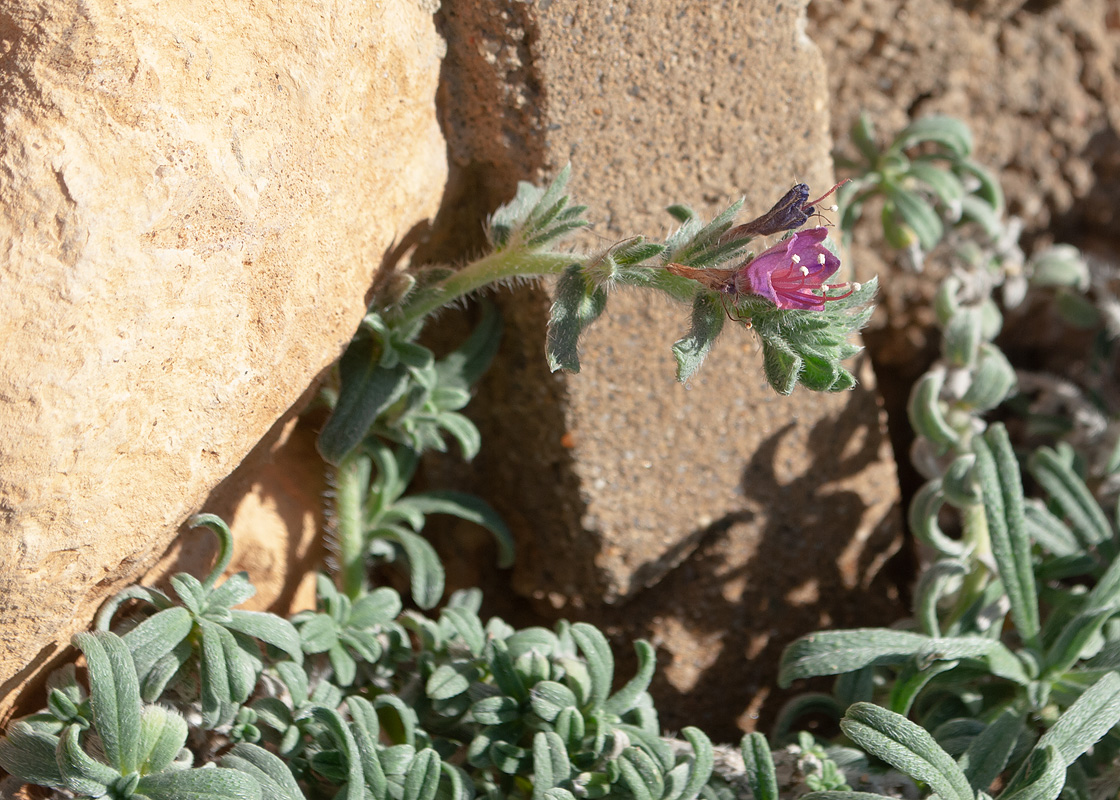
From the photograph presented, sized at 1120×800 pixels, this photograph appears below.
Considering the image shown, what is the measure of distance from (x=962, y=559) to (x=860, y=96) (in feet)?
5.27

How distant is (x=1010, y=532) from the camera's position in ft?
8.41

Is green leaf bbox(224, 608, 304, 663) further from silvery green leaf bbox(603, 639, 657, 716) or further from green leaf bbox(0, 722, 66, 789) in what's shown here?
silvery green leaf bbox(603, 639, 657, 716)

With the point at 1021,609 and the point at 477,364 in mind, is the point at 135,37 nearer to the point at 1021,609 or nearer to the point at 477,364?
the point at 477,364

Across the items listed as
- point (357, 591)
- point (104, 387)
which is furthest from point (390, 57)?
point (357, 591)

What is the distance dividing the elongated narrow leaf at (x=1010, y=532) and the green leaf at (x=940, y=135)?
1011mm

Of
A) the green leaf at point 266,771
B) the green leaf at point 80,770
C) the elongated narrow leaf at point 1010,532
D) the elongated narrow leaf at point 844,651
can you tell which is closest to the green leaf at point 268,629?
the green leaf at point 266,771

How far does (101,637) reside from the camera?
1.99 meters

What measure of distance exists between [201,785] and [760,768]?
1193mm

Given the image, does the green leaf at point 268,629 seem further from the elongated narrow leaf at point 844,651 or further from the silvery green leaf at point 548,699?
the elongated narrow leaf at point 844,651

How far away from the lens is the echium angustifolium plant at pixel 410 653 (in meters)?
1.92

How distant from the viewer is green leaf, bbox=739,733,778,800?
7.07 ft

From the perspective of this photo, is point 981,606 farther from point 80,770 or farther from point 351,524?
point 80,770

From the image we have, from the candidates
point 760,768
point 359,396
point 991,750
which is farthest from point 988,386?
point 359,396

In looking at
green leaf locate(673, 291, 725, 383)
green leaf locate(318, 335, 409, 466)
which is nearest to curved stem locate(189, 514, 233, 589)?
green leaf locate(318, 335, 409, 466)
